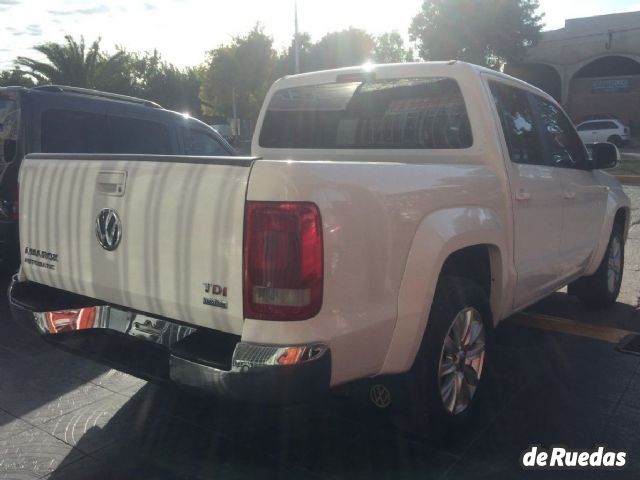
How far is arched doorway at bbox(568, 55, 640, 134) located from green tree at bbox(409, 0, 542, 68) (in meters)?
4.04

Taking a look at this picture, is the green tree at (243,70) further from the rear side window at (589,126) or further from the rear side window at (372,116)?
the rear side window at (372,116)

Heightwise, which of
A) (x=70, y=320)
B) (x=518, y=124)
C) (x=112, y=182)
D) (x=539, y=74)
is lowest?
(x=70, y=320)

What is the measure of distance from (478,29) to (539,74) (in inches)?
208

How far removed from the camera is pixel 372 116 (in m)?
4.13

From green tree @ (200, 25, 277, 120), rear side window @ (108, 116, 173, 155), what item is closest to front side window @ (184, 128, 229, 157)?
rear side window @ (108, 116, 173, 155)

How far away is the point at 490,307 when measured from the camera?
11.5 feet

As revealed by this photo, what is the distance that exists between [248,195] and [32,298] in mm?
1668

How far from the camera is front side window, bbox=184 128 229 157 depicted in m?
7.03

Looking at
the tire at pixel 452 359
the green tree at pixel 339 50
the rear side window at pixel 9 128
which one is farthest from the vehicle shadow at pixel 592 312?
the green tree at pixel 339 50

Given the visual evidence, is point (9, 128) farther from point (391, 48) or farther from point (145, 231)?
point (391, 48)

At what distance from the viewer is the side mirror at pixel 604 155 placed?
5.04 m

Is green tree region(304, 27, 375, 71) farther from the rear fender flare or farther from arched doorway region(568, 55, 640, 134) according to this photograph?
the rear fender flare

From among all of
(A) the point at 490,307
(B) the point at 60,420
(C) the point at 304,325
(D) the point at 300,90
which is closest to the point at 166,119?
(D) the point at 300,90

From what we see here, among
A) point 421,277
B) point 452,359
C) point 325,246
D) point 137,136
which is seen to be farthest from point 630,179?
point 325,246
